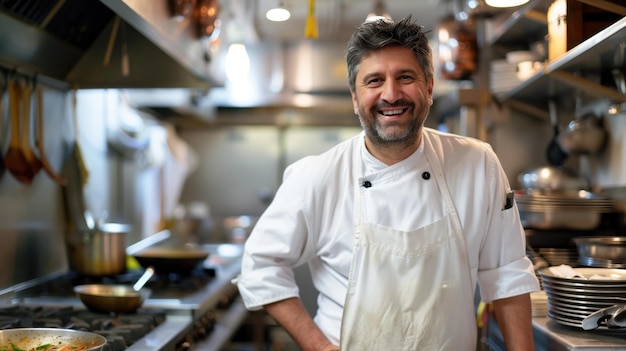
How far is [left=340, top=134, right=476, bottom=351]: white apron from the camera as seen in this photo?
1.88m

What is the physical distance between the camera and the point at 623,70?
2494mm

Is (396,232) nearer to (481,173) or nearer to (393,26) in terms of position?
(481,173)

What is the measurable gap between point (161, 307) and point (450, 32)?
Answer: 2328mm

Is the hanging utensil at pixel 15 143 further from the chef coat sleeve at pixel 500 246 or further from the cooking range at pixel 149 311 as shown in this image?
the chef coat sleeve at pixel 500 246

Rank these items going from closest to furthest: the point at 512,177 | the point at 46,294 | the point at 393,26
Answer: the point at 393,26
the point at 46,294
the point at 512,177

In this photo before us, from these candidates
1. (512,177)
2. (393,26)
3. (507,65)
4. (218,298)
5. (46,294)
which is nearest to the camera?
(393,26)

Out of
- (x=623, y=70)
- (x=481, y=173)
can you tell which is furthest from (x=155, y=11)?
(x=623, y=70)

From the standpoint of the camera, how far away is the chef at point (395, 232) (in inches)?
74.0

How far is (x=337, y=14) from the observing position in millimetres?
4875

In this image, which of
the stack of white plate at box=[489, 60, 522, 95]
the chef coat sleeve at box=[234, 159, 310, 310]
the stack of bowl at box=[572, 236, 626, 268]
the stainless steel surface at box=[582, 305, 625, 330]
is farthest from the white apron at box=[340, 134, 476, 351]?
the stack of white plate at box=[489, 60, 522, 95]

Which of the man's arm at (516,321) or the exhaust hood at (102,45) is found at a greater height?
the exhaust hood at (102,45)

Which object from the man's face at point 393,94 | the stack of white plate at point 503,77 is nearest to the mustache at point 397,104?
the man's face at point 393,94

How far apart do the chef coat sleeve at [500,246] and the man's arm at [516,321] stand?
0.04m

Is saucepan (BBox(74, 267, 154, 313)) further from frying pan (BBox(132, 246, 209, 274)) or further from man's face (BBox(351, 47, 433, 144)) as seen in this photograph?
man's face (BBox(351, 47, 433, 144))
